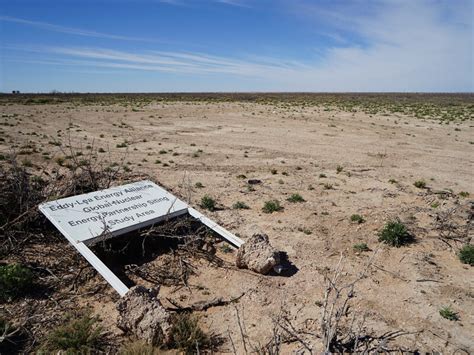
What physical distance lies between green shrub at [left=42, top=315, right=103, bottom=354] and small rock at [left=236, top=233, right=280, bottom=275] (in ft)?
6.46

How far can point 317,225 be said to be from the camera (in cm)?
609

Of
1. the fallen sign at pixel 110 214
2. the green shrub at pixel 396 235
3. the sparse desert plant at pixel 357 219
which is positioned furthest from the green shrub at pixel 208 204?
the green shrub at pixel 396 235

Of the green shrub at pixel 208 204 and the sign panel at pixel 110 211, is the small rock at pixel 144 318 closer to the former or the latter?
the sign panel at pixel 110 211

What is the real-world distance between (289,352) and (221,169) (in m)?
6.98

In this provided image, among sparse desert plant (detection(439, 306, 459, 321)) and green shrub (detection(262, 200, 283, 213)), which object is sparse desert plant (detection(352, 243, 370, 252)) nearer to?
sparse desert plant (detection(439, 306, 459, 321))

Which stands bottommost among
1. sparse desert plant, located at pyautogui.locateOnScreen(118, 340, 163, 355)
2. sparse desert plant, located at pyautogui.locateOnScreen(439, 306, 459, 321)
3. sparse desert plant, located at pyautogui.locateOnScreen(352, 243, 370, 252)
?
sparse desert plant, located at pyautogui.locateOnScreen(439, 306, 459, 321)

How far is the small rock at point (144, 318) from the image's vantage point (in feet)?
10.3

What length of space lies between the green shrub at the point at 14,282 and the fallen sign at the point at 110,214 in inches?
23.6

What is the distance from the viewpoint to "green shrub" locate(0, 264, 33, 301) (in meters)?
3.72

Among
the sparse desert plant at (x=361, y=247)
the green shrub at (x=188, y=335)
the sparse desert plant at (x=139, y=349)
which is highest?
the sparse desert plant at (x=139, y=349)

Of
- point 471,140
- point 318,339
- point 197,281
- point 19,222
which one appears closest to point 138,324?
point 197,281

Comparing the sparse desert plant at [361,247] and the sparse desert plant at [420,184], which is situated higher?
the sparse desert plant at [420,184]

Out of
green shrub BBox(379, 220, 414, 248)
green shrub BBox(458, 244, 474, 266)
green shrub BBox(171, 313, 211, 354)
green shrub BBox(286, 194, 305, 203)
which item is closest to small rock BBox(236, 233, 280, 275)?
green shrub BBox(171, 313, 211, 354)

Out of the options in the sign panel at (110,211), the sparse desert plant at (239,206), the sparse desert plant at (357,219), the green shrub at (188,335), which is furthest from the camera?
the sparse desert plant at (239,206)
